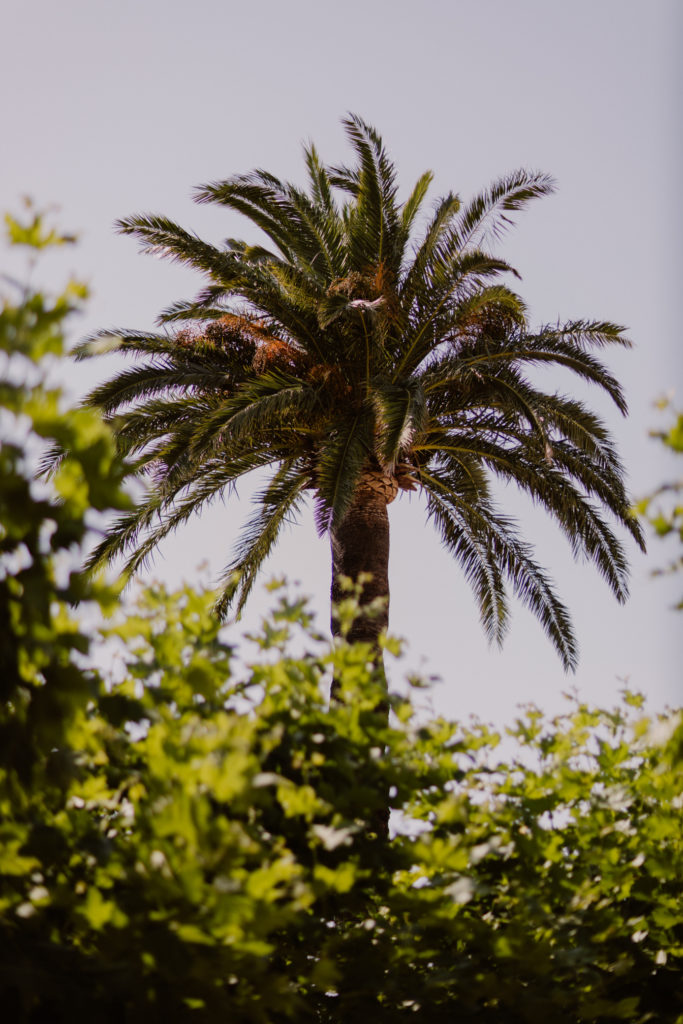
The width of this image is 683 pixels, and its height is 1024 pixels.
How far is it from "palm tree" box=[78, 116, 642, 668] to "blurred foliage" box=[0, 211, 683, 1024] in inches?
239

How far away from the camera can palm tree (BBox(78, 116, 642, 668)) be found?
10125 mm

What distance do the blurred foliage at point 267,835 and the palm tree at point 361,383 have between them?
6.07 meters

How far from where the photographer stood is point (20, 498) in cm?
218

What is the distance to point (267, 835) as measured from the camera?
2676mm

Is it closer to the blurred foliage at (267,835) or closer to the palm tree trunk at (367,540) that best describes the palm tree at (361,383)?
the palm tree trunk at (367,540)

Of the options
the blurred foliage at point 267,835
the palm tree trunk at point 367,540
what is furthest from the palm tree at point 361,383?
Answer: the blurred foliage at point 267,835

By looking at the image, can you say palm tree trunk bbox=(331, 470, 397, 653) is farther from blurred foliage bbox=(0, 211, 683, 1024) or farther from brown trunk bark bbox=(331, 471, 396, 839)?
blurred foliage bbox=(0, 211, 683, 1024)

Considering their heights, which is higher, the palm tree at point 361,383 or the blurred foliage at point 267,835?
the palm tree at point 361,383

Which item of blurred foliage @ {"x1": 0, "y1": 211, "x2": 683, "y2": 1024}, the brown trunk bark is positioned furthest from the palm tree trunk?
blurred foliage @ {"x1": 0, "y1": 211, "x2": 683, "y2": 1024}

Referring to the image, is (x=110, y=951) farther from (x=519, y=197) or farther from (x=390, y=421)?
(x=519, y=197)

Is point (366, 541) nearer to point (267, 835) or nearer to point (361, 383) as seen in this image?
point (361, 383)

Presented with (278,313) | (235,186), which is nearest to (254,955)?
(278,313)

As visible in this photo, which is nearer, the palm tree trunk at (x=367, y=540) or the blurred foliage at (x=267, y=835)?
the blurred foliage at (x=267, y=835)

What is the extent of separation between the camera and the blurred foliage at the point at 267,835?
85.4 inches
